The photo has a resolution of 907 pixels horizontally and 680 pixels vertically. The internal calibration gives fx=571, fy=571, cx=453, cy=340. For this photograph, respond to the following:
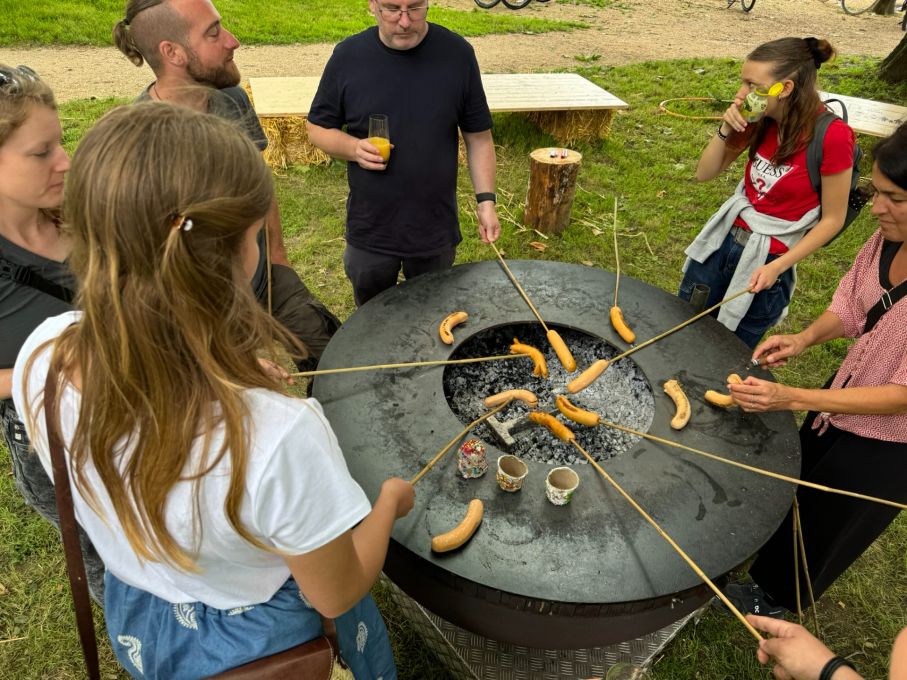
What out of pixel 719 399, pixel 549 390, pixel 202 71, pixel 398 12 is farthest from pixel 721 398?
pixel 202 71

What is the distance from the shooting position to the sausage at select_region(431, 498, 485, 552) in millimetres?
1875

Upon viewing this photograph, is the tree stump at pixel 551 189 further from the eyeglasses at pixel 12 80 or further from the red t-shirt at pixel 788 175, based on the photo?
the eyeglasses at pixel 12 80

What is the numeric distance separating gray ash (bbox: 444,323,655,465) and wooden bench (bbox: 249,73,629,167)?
459cm

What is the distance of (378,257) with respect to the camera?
11.8 ft

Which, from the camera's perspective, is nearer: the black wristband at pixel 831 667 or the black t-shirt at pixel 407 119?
the black wristband at pixel 831 667

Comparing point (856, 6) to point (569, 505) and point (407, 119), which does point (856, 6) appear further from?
point (569, 505)

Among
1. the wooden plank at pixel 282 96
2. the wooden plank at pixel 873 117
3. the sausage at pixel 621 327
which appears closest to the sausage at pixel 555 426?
the sausage at pixel 621 327

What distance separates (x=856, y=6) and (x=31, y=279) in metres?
21.1

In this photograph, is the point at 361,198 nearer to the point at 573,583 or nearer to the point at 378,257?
the point at 378,257

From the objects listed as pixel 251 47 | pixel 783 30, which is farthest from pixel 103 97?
pixel 783 30

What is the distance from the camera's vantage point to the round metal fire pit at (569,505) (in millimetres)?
1872

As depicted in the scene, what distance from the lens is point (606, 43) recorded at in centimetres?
1218

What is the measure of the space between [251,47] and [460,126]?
Answer: 855 cm

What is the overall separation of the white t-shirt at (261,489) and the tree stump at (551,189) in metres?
4.89
